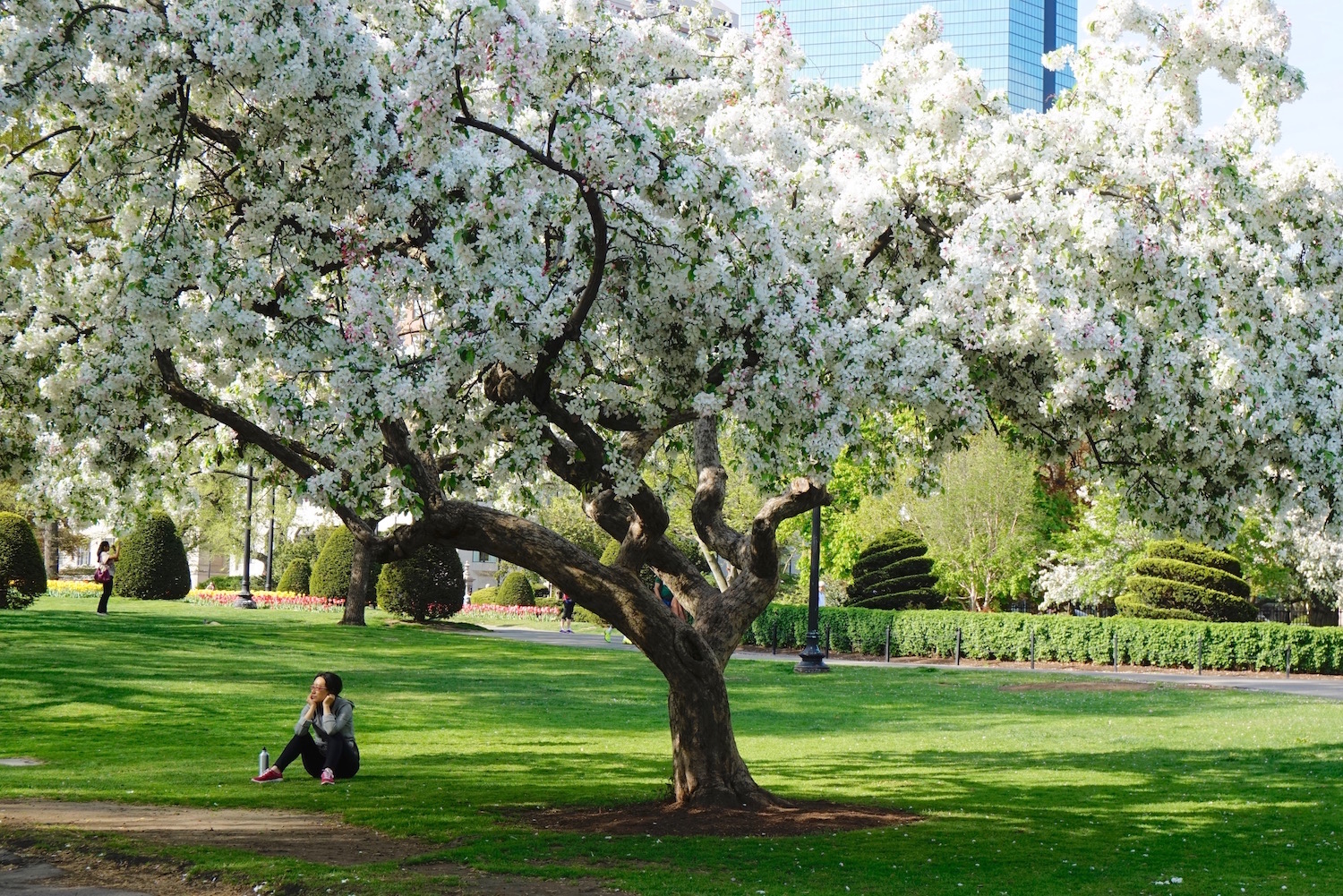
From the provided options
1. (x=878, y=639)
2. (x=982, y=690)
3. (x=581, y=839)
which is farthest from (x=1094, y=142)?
(x=878, y=639)

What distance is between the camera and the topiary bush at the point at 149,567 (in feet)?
145

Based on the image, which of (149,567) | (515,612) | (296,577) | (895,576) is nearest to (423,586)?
(149,567)

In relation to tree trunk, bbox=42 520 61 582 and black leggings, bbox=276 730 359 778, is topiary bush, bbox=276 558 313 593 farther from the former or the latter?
black leggings, bbox=276 730 359 778

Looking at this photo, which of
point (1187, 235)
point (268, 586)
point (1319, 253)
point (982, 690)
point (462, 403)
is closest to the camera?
point (462, 403)

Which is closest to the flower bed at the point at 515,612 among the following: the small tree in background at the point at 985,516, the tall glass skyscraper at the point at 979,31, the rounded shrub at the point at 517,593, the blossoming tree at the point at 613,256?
the rounded shrub at the point at 517,593

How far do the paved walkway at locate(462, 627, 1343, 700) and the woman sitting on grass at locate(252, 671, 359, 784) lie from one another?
19490 mm

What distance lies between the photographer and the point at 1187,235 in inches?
426

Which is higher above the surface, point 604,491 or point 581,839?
point 604,491

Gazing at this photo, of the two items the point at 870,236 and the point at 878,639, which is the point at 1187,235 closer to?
the point at 870,236

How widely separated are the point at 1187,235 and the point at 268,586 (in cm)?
4593

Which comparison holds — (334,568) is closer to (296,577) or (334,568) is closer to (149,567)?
(149,567)

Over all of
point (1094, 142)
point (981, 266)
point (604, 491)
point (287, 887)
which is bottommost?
point (287, 887)

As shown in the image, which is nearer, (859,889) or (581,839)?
(859,889)

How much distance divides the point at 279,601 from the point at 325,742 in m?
37.1
